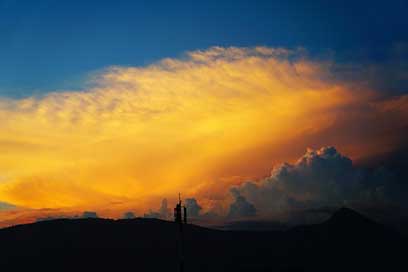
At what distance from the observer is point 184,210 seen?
7638 cm

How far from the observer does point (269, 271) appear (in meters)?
154

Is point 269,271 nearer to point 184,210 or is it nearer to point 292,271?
point 292,271

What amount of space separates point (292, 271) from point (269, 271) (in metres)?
7.28

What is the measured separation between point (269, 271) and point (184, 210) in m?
84.7

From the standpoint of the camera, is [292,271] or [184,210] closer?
[184,210]

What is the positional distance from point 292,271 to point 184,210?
8153cm

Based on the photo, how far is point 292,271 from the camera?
5891 inches

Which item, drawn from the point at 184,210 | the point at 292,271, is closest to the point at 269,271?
the point at 292,271

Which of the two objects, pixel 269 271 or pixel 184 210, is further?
pixel 269 271
